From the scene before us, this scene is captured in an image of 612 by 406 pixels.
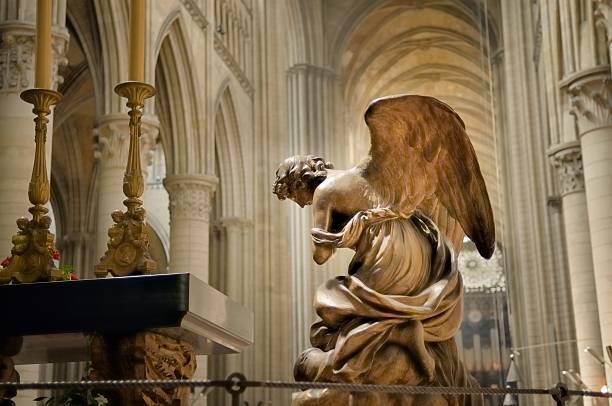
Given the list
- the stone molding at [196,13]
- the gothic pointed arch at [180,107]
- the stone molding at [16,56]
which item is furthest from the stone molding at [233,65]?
the stone molding at [16,56]

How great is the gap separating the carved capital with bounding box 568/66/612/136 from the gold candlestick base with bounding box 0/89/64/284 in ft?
25.8

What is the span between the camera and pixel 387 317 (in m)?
3.57

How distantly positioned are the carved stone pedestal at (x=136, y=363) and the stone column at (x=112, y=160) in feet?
29.9

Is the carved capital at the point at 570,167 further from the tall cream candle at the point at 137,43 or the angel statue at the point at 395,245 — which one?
the tall cream candle at the point at 137,43

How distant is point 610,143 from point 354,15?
59.9 feet

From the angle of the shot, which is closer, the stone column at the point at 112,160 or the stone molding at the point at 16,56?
the stone molding at the point at 16,56

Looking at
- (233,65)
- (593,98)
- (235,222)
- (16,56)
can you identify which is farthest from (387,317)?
(233,65)

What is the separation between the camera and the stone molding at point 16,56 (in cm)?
964

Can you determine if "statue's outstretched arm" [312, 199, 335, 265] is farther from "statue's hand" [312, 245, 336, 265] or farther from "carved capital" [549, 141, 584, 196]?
"carved capital" [549, 141, 584, 196]

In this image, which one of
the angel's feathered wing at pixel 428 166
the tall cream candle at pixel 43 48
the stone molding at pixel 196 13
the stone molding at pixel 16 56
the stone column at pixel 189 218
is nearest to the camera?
the angel's feathered wing at pixel 428 166

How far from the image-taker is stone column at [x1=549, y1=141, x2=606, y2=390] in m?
12.8

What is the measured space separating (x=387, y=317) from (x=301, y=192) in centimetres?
75

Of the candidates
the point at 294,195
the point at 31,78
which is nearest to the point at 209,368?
the point at 31,78

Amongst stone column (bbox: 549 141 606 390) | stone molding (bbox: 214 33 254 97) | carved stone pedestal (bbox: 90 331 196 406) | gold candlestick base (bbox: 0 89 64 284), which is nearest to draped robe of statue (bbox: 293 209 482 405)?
carved stone pedestal (bbox: 90 331 196 406)
